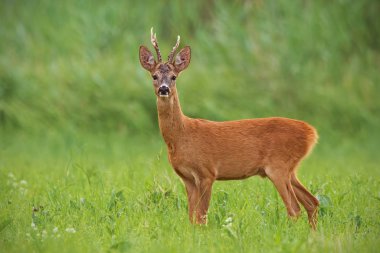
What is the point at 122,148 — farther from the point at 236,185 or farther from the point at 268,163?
the point at 268,163

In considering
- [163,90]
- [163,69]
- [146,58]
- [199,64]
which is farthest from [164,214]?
[199,64]

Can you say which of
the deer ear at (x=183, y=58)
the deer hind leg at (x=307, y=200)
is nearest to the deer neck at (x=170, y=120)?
the deer ear at (x=183, y=58)

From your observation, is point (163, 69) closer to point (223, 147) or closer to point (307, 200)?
point (223, 147)

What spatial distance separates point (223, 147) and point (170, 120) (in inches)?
21.5

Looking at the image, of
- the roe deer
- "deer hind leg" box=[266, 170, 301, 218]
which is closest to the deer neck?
the roe deer

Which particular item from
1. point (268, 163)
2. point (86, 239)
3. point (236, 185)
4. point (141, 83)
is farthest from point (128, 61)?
point (86, 239)

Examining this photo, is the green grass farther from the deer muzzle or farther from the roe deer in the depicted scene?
the deer muzzle

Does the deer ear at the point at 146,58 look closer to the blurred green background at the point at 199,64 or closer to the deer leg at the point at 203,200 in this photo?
the deer leg at the point at 203,200

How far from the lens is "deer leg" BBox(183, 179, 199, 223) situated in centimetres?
755

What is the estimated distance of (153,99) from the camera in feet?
46.4

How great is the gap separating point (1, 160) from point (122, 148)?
192cm

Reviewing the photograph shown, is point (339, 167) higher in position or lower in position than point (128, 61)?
lower

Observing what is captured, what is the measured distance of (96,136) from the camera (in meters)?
13.6

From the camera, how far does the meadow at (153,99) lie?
7922 mm
